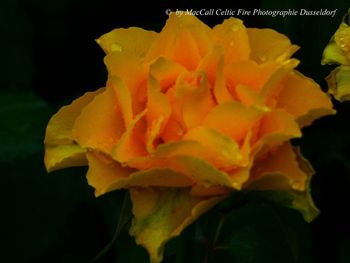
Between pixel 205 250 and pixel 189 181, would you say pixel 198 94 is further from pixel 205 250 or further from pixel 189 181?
pixel 205 250

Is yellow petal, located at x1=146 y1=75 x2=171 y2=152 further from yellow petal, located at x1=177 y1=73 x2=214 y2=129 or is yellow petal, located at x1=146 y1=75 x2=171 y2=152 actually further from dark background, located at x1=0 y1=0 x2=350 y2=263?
dark background, located at x1=0 y1=0 x2=350 y2=263

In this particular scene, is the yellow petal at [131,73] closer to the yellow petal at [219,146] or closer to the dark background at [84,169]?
the yellow petal at [219,146]

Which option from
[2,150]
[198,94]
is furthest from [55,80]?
[198,94]

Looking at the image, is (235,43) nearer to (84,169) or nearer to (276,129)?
(276,129)

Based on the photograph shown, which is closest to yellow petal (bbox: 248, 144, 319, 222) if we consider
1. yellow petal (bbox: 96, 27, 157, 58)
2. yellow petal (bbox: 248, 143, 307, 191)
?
yellow petal (bbox: 248, 143, 307, 191)

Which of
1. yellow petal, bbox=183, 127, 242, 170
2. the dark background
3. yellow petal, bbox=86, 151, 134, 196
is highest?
yellow petal, bbox=183, 127, 242, 170

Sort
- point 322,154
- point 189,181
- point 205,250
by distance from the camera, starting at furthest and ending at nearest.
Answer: point 322,154
point 205,250
point 189,181

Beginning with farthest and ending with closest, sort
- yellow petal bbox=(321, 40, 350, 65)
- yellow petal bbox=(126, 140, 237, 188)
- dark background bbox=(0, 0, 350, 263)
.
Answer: dark background bbox=(0, 0, 350, 263) → yellow petal bbox=(321, 40, 350, 65) → yellow petal bbox=(126, 140, 237, 188)

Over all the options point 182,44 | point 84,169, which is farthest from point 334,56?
point 84,169

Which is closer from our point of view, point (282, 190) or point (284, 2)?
point (282, 190)
